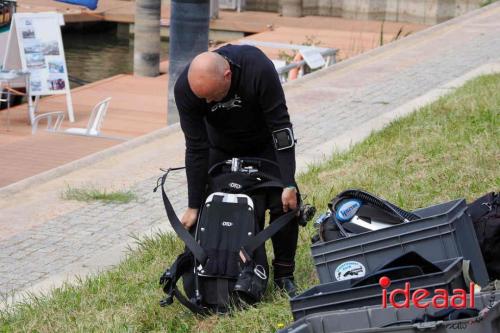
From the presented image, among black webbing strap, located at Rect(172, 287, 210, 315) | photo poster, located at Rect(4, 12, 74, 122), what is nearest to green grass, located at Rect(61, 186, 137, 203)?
black webbing strap, located at Rect(172, 287, 210, 315)

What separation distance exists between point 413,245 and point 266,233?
811 millimetres

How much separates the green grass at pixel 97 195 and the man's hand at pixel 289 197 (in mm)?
3681

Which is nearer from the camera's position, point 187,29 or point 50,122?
point 187,29

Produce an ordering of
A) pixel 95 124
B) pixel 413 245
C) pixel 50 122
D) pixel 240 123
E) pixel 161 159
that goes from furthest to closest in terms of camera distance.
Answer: pixel 50 122
pixel 95 124
pixel 161 159
pixel 240 123
pixel 413 245

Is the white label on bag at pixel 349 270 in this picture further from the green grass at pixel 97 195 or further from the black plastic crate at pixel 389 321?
the green grass at pixel 97 195

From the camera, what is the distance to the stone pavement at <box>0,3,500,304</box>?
7.26 meters

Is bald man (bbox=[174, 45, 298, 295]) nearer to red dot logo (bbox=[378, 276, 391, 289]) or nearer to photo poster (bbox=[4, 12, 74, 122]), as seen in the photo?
red dot logo (bbox=[378, 276, 391, 289])

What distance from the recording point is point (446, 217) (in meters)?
4.63

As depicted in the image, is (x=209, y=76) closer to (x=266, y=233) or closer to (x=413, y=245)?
(x=266, y=233)

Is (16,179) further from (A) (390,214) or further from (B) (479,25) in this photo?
(B) (479,25)

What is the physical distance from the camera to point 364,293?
13.5 feet

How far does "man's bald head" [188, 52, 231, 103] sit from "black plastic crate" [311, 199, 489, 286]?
93 cm

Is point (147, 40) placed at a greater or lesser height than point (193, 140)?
lesser

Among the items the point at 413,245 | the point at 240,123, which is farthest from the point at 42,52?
the point at 413,245
